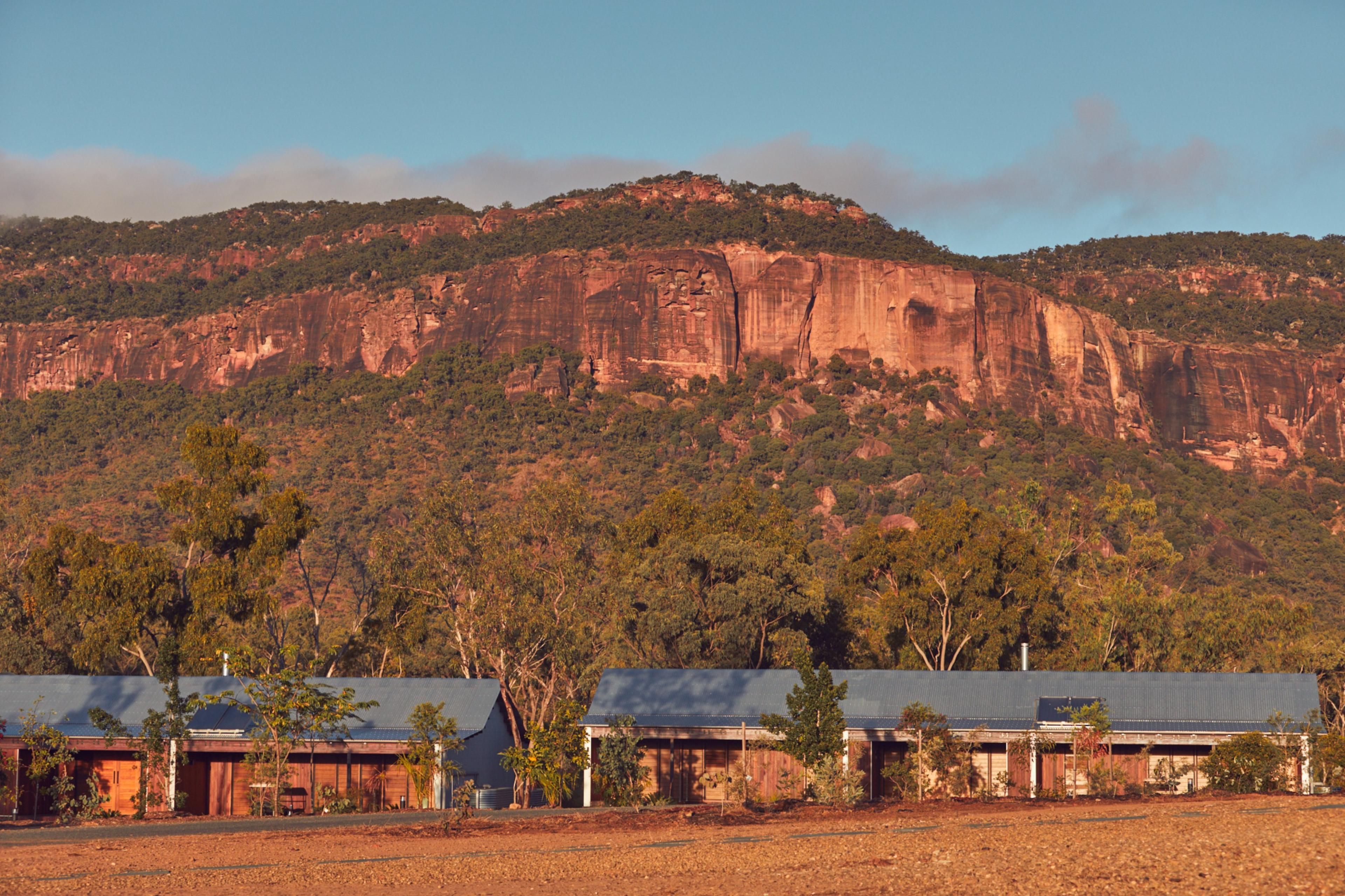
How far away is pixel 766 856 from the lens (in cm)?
2009

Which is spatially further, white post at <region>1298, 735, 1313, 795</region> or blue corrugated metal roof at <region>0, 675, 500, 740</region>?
blue corrugated metal roof at <region>0, 675, 500, 740</region>

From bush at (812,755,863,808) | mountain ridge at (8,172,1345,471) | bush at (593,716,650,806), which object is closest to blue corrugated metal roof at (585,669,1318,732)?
bush at (593,716,650,806)

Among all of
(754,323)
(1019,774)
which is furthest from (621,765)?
(754,323)

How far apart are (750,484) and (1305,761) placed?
34537 millimetres

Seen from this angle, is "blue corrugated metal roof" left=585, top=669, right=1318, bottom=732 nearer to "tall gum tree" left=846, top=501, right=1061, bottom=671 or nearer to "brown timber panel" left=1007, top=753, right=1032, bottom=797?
"brown timber panel" left=1007, top=753, right=1032, bottom=797

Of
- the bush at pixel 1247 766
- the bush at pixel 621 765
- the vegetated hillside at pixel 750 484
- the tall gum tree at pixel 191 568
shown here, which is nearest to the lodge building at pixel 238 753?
the bush at pixel 621 765

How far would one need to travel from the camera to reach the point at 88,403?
140375 mm

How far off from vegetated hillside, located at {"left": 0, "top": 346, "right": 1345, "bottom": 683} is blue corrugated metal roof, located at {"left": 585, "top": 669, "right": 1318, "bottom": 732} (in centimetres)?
1546

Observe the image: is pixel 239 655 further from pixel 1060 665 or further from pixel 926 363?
pixel 926 363

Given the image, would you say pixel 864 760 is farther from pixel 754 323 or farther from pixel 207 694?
pixel 754 323

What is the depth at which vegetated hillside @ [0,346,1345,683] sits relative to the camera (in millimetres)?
57625

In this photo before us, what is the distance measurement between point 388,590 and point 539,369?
83663 millimetres

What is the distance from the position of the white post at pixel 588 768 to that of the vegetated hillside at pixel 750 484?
17997 mm

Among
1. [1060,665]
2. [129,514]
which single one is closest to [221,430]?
[1060,665]
